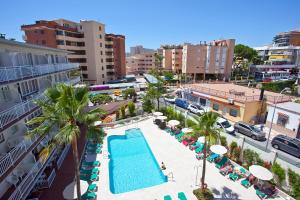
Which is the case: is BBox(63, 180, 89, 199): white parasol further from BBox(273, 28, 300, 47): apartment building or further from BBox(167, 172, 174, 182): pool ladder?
BBox(273, 28, 300, 47): apartment building

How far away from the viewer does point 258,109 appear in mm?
27203

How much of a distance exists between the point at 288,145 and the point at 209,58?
51.1m

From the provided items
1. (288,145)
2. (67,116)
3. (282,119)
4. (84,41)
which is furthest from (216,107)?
(84,41)

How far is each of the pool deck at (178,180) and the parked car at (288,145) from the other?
837 centimetres

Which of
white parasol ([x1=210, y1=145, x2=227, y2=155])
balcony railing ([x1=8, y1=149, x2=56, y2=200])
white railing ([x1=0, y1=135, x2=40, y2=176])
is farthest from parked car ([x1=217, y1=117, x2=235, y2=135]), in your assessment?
white railing ([x1=0, y1=135, x2=40, y2=176])

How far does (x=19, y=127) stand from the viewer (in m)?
14.1

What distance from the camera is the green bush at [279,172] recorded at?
13909mm

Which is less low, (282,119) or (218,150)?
(282,119)

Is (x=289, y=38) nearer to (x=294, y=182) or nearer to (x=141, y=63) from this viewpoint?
(x=141, y=63)

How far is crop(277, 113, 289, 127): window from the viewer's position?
2321 centimetres

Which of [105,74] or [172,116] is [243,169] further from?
[105,74]

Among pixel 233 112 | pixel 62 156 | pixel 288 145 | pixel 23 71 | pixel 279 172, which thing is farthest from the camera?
pixel 233 112

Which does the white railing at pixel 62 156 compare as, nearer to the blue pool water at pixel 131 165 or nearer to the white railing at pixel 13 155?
the blue pool water at pixel 131 165

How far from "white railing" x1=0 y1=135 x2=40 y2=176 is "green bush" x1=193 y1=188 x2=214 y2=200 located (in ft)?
43.0
